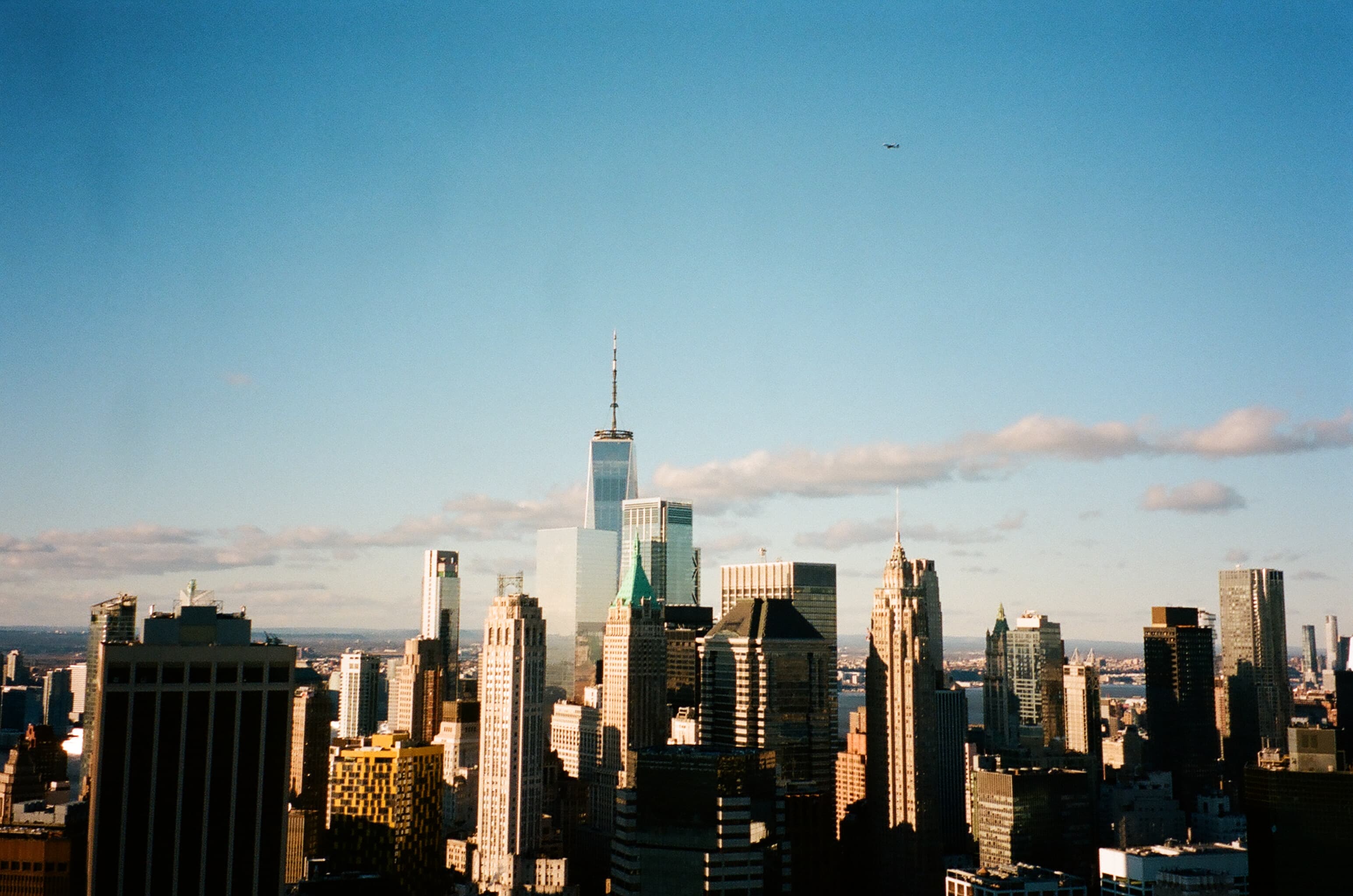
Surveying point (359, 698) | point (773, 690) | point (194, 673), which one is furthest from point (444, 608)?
point (194, 673)

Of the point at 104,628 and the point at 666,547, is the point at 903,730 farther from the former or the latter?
the point at 666,547

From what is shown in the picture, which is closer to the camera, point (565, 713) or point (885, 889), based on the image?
point (885, 889)

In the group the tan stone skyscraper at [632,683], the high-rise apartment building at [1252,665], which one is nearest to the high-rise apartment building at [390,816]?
the tan stone skyscraper at [632,683]

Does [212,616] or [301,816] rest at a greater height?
[212,616]

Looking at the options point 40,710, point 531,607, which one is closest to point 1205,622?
point 531,607

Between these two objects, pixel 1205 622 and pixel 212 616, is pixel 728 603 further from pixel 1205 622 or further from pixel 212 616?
pixel 212 616

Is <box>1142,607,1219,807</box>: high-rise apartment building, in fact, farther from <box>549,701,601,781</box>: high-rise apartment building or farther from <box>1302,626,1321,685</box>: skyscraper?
<box>549,701,601,781</box>: high-rise apartment building

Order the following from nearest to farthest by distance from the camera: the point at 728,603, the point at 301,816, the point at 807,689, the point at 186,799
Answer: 1. the point at 186,799
2. the point at 301,816
3. the point at 807,689
4. the point at 728,603
